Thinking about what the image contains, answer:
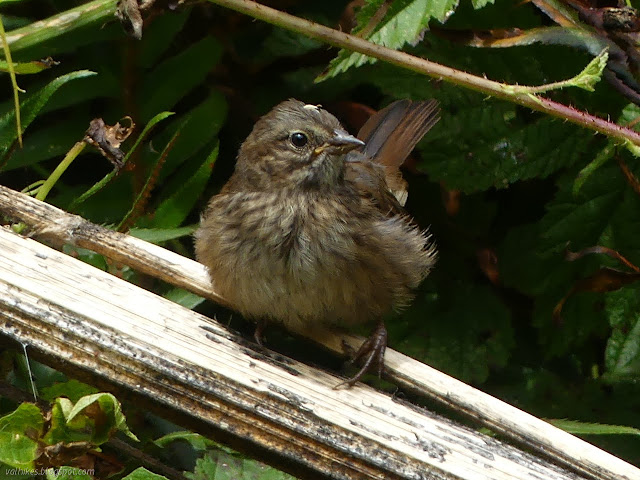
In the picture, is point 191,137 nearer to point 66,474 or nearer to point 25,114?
point 25,114

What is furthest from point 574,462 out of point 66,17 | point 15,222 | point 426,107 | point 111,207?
point 66,17

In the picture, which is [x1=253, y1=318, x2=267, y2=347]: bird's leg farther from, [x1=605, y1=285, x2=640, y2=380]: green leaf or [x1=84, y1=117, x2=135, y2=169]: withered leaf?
[x1=605, y1=285, x2=640, y2=380]: green leaf

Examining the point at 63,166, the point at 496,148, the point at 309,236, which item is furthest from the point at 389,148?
the point at 63,166

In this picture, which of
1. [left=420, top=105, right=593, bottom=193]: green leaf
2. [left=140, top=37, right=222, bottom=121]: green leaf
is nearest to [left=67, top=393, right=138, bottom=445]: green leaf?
[left=420, top=105, right=593, bottom=193]: green leaf

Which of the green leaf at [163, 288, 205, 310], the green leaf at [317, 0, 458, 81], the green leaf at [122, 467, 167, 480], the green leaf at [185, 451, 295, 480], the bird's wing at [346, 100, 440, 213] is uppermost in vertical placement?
the green leaf at [317, 0, 458, 81]

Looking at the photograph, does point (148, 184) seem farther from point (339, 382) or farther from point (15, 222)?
point (339, 382)

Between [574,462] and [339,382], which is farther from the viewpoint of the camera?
[339,382]

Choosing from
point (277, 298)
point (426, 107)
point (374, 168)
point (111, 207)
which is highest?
point (426, 107)
